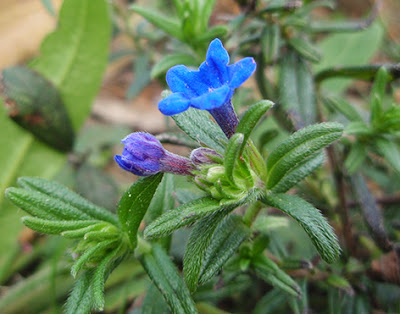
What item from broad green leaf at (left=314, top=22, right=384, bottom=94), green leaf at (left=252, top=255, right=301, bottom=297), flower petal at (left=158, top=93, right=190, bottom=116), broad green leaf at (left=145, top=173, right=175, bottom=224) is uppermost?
flower petal at (left=158, top=93, right=190, bottom=116)

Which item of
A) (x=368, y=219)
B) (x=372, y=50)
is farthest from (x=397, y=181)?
(x=372, y=50)

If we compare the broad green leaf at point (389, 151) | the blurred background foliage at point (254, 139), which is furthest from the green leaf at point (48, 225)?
the broad green leaf at point (389, 151)

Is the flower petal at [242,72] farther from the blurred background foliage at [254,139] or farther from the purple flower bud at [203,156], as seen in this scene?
the blurred background foliage at [254,139]

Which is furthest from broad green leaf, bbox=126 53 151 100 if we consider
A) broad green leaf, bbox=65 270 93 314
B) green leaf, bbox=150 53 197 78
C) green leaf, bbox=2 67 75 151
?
broad green leaf, bbox=65 270 93 314

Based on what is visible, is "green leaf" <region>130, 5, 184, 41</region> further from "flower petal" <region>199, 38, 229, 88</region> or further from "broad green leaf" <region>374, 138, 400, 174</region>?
"broad green leaf" <region>374, 138, 400, 174</region>

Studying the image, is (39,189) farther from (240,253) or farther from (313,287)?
(313,287)

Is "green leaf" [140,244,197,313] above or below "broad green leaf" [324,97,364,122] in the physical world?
above
